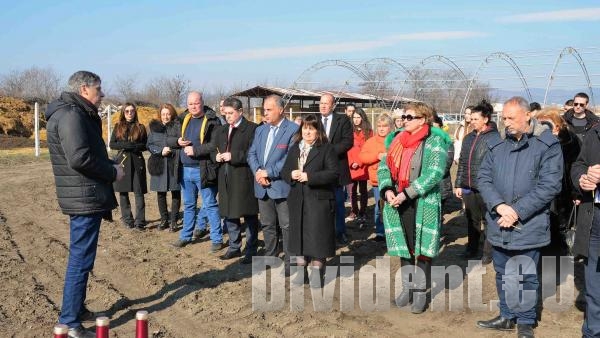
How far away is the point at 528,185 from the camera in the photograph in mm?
Result: 4676

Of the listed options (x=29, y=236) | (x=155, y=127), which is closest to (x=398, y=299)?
(x=155, y=127)

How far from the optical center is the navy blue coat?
4602 millimetres

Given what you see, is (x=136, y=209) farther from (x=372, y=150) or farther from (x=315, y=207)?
(x=315, y=207)

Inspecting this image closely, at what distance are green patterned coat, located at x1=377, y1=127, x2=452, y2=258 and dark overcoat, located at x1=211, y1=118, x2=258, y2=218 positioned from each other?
2.14 meters

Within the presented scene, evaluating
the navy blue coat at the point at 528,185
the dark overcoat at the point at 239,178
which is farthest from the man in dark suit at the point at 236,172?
the navy blue coat at the point at 528,185

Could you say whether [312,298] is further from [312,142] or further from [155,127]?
[155,127]

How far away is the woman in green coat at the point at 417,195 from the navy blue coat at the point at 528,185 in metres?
0.65

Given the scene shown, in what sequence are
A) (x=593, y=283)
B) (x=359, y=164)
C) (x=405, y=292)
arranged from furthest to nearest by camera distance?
(x=359, y=164), (x=405, y=292), (x=593, y=283)

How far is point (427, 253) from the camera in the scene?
212 inches

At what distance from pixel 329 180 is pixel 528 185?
6.57ft

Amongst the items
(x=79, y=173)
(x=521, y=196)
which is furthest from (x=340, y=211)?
(x=79, y=173)

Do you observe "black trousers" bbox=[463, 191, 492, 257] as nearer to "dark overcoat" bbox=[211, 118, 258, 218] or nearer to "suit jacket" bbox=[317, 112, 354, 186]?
"suit jacket" bbox=[317, 112, 354, 186]

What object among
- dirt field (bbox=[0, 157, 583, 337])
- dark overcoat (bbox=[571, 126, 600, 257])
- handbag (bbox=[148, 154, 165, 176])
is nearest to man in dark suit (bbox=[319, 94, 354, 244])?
dirt field (bbox=[0, 157, 583, 337])

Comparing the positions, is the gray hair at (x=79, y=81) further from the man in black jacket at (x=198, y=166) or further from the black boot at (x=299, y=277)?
the black boot at (x=299, y=277)
